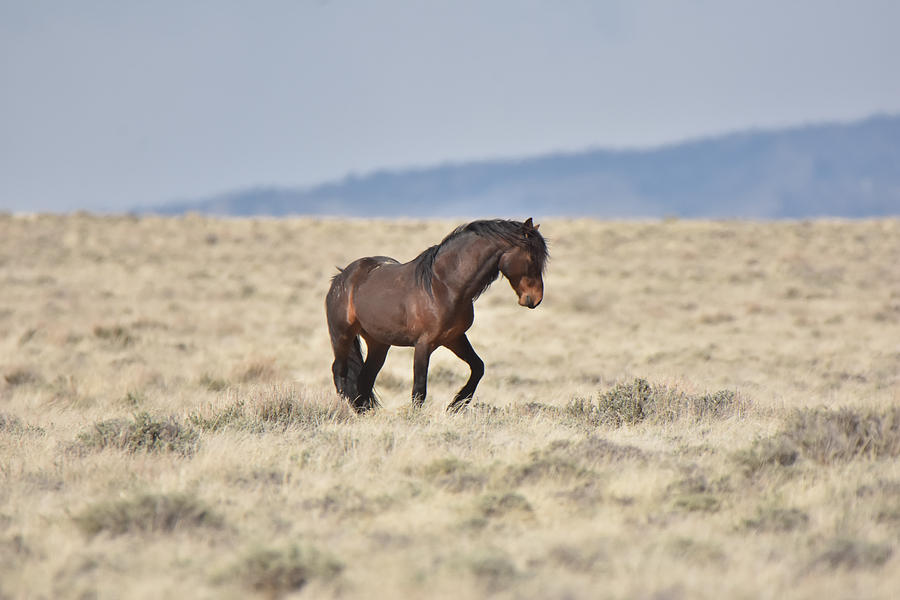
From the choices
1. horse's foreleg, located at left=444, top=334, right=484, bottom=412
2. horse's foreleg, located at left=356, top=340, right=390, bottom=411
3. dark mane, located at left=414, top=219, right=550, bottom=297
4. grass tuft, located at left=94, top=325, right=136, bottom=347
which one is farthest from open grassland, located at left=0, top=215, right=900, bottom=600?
dark mane, located at left=414, top=219, right=550, bottom=297

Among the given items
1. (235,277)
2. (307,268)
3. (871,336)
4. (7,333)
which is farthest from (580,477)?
(307,268)

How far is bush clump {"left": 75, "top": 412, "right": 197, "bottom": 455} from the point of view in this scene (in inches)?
265

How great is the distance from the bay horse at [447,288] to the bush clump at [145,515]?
11.5ft

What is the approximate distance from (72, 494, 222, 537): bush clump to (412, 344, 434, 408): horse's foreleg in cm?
353

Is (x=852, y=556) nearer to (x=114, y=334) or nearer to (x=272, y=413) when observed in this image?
(x=272, y=413)

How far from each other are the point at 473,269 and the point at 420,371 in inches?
44.0

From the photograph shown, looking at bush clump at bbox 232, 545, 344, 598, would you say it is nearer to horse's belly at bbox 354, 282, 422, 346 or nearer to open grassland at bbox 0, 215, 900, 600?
open grassland at bbox 0, 215, 900, 600

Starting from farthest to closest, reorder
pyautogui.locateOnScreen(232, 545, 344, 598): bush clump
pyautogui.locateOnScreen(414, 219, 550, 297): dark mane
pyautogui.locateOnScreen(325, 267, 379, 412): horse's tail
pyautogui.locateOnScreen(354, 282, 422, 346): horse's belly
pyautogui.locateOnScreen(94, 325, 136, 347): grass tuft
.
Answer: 1. pyautogui.locateOnScreen(94, 325, 136, 347): grass tuft
2. pyautogui.locateOnScreen(325, 267, 379, 412): horse's tail
3. pyautogui.locateOnScreen(354, 282, 422, 346): horse's belly
4. pyautogui.locateOnScreen(414, 219, 550, 297): dark mane
5. pyautogui.locateOnScreen(232, 545, 344, 598): bush clump

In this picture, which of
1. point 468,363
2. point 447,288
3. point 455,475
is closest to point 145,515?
point 455,475

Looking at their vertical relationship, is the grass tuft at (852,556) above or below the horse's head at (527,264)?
below

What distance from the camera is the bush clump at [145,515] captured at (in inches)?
186

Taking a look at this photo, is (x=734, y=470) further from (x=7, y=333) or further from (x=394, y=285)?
(x=7, y=333)

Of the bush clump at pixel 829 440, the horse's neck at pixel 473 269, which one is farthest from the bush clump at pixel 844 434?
the horse's neck at pixel 473 269

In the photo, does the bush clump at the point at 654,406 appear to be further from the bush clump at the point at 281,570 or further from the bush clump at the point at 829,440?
the bush clump at the point at 281,570
